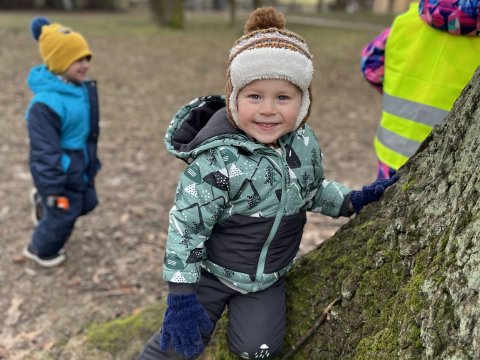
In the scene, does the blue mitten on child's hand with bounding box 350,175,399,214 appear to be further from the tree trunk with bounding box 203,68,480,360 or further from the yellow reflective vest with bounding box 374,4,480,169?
the yellow reflective vest with bounding box 374,4,480,169

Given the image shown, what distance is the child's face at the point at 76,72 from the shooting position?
413cm

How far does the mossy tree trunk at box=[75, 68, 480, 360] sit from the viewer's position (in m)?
1.58

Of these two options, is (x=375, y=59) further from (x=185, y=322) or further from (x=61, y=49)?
(x=61, y=49)

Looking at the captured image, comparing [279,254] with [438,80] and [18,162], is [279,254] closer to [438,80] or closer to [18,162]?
[438,80]

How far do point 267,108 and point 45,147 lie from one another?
2377 millimetres

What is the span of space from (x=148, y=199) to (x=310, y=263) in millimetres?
3657

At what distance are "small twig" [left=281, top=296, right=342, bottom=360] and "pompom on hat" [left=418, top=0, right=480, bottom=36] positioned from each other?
4.74ft

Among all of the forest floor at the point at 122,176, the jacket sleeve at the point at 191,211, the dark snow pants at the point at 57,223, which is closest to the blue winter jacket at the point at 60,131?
the dark snow pants at the point at 57,223

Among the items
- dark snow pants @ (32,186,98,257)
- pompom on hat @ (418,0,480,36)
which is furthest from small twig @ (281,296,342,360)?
dark snow pants @ (32,186,98,257)

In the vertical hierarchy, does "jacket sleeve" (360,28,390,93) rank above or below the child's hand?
above

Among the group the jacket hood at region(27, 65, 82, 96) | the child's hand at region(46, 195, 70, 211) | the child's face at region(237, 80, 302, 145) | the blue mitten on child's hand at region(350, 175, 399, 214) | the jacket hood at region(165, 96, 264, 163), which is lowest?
the child's hand at region(46, 195, 70, 211)

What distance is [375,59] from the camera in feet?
10.1

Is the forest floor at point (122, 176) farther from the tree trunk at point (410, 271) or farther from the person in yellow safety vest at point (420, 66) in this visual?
the person in yellow safety vest at point (420, 66)

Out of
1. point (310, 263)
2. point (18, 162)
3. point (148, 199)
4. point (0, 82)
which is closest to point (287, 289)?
point (310, 263)
